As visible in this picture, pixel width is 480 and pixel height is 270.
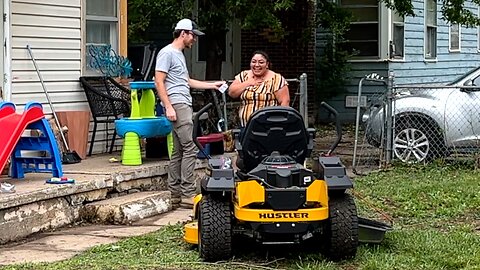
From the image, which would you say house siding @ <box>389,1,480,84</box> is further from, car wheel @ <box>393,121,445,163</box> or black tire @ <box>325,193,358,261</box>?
black tire @ <box>325,193,358,261</box>

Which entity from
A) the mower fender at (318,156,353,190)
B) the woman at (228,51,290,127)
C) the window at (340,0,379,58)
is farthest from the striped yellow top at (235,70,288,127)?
the window at (340,0,379,58)

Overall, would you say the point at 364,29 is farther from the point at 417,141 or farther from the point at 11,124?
the point at 11,124

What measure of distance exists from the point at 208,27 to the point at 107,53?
11.7ft

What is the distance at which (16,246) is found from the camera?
7328mm

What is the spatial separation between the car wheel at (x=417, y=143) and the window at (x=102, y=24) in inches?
158

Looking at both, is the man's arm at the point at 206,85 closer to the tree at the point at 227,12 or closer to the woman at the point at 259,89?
the woman at the point at 259,89

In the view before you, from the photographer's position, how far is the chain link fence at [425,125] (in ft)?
39.0

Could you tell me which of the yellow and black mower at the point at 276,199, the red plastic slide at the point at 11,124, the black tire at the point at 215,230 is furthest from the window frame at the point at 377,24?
the black tire at the point at 215,230

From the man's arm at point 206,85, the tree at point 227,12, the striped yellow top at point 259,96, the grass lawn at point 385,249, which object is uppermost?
the tree at point 227,12

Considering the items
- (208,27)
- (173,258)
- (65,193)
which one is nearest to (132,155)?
(65,193)

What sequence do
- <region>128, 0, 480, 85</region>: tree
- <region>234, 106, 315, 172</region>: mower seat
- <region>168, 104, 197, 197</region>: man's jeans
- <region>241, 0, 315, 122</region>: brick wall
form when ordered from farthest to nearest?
<region>241, 0, 315, 122</region>: brick wall
<region>128, 0, 480, 85</region>: tree
<region>168, 104, 197, 197</region>: man's jeans
<region>234, 106, 315, 172</region>: mower seat

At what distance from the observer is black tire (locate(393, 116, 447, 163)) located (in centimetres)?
1207

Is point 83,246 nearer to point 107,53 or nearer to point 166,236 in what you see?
point 166,236

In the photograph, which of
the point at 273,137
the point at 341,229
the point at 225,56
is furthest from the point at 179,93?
the point at 225,56
